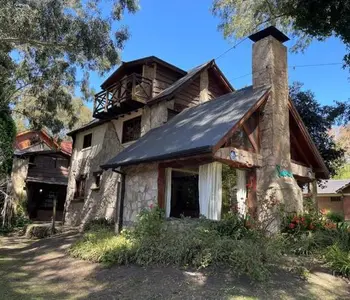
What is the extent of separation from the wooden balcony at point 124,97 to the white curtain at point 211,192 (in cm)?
641

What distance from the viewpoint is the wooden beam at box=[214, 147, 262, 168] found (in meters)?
9.17

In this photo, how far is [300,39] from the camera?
55.9 feet

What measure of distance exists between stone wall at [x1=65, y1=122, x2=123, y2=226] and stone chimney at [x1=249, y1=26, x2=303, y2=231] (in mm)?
7198

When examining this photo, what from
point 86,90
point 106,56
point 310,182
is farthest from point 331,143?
point 86,90

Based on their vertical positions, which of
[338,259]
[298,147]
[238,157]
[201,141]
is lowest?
[338,259]

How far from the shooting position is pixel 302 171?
1245 cm

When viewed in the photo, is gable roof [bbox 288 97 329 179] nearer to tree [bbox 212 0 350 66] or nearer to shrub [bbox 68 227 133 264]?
tree [bbox 212 0 350 66]

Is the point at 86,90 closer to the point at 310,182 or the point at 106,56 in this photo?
the point at 106,56

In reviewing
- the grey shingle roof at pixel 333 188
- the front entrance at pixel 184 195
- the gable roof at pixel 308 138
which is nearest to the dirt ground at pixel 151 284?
the gable roof at pixel 308 138

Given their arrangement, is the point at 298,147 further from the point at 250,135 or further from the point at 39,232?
the point at 39,232

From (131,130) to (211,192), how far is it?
7653mm

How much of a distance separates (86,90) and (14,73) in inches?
141

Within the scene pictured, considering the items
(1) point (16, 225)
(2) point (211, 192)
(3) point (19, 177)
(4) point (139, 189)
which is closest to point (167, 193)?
(4) point (139, 189)

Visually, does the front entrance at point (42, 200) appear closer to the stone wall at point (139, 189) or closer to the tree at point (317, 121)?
the stone wall at point (139, 189)
